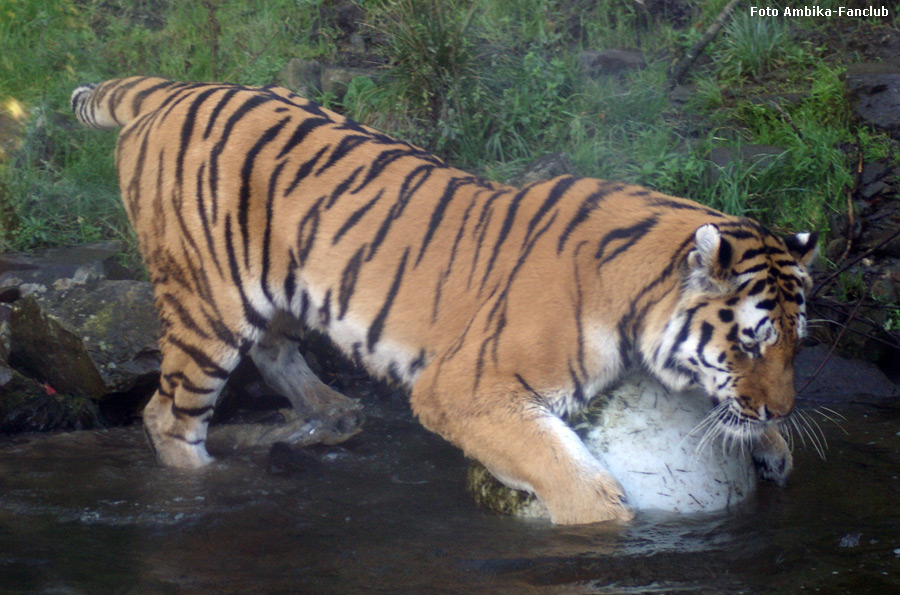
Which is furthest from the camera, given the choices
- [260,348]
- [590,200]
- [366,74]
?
[366,74]

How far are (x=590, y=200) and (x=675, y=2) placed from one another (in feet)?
15.8

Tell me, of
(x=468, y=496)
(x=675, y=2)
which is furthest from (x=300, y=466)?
(x=675, y=2)

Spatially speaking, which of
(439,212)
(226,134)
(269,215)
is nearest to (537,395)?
(439,212)

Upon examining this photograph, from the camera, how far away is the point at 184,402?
13.6 ft

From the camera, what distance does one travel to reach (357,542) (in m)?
3.26

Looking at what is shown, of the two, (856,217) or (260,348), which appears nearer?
(260,348)

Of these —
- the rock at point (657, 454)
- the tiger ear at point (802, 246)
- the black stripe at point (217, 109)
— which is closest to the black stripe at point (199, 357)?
the black stripe at point (217, 109)

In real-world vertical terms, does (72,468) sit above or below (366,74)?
below

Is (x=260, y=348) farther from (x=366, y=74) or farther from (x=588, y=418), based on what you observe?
(x=366, y=74)

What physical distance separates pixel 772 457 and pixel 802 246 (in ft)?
2.95

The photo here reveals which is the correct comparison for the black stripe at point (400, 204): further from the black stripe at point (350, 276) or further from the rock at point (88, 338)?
the rock at point (88, 338)

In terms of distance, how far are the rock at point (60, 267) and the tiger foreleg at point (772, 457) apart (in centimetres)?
366

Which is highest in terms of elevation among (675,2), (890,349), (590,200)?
(675,2)

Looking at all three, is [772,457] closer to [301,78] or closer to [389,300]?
[389,300]
